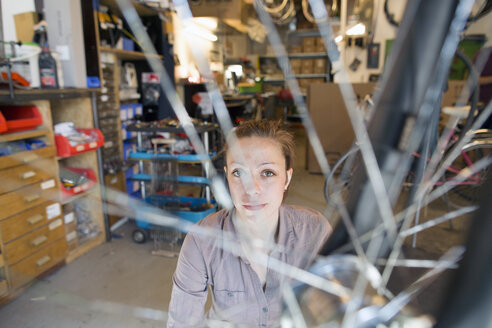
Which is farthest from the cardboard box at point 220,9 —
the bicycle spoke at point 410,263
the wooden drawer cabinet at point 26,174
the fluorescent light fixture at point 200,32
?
the bicycle spoke at point 410,263

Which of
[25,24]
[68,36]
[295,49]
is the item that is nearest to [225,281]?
[68,36]

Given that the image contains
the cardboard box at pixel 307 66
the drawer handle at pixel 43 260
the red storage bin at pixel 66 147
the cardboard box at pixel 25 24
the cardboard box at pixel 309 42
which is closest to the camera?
the drawer handle at pixel 43 260

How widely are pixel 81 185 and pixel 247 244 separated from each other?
64.8 inches

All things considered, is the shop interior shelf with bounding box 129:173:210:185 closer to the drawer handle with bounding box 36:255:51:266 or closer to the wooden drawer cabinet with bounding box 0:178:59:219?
the wooden drawer cabinet with bounding box 0:178:59:219

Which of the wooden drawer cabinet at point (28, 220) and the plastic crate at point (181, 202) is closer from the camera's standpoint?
the wooden drawer cabinet at point (28, 220)

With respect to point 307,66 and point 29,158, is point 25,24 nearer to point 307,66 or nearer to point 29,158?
point 29,158

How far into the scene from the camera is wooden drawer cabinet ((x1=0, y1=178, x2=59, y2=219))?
1603mm

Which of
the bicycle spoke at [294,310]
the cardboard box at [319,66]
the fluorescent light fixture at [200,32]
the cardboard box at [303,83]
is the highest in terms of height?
the fluorescent light fixture at [200,32]

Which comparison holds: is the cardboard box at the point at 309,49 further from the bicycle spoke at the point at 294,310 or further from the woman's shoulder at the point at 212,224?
the bicycle spoke at the point at 294,310

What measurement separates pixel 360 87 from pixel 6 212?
3.31 m

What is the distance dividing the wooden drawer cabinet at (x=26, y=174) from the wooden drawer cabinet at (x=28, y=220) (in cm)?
15

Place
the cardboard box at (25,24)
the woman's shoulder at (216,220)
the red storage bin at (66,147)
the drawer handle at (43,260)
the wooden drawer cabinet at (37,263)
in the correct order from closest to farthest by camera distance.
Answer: the woman's shoulder at (216,220) < the wooden drawer cabinet at (37,263) < the drawer handle at (43,260) < the red storage bin at (66,147) < the cardboard box at (25,24)

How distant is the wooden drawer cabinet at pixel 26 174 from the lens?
1.60 m

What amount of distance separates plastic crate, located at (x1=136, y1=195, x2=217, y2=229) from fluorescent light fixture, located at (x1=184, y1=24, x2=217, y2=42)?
8.67 feet
